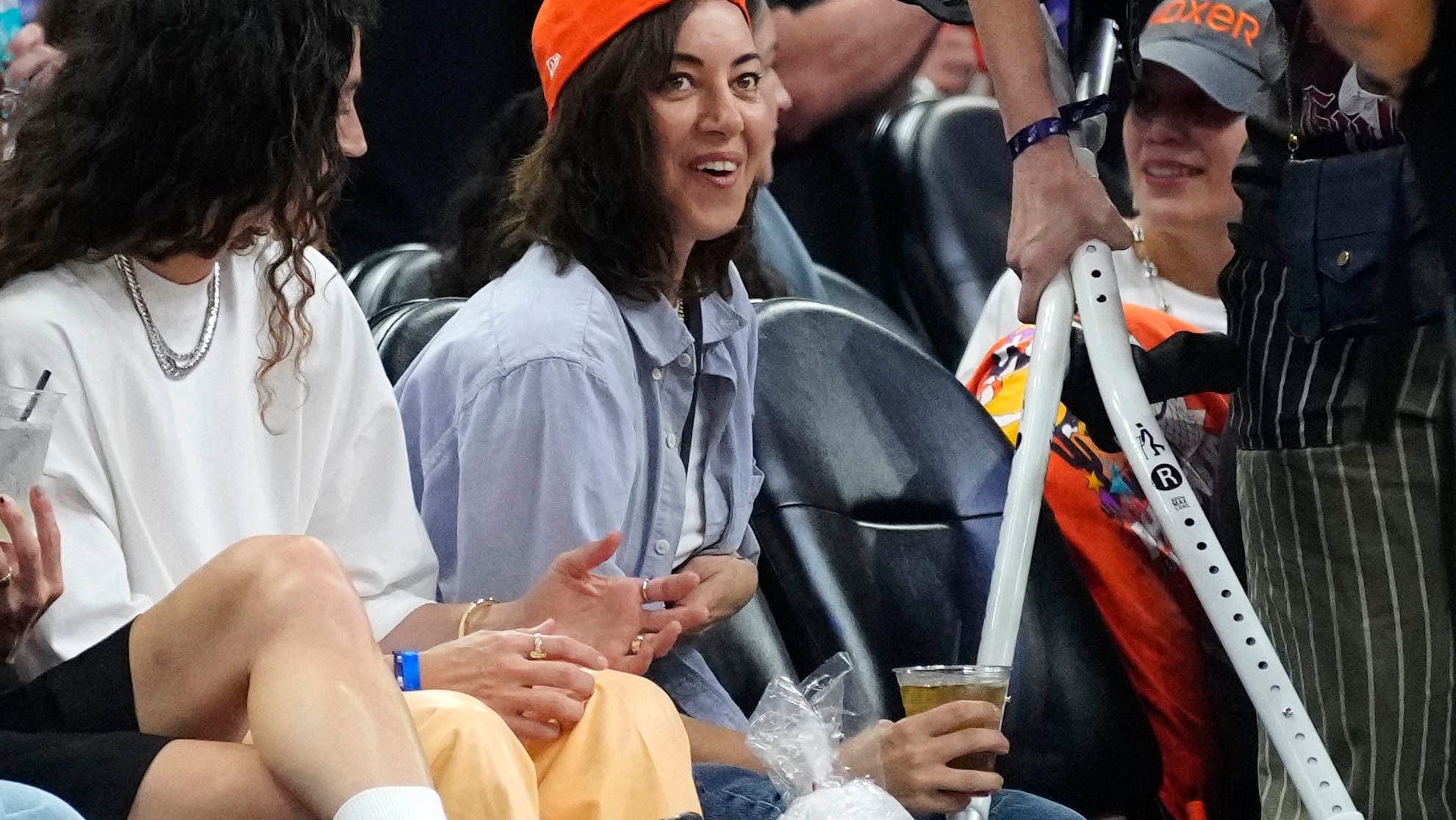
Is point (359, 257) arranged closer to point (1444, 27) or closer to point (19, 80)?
point (19, 80)

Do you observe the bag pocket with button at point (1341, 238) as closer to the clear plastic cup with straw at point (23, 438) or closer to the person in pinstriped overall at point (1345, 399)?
the person in pinstriped overall at point (1345, 399)

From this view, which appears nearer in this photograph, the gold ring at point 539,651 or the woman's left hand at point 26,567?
the woman's left hand at point 26,567

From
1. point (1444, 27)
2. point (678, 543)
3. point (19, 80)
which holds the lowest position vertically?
point (678, 543)

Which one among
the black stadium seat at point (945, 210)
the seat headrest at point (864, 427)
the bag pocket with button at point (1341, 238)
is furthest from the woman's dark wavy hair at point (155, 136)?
→ the black stadium seat at point (945, 210)

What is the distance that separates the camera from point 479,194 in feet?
9.37

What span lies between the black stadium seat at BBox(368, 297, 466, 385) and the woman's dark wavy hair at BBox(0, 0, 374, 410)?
61 cm

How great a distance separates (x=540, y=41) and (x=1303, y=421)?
1064 millimetres

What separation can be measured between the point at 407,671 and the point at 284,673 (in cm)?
29

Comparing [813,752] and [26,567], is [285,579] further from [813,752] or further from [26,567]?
[813,752]

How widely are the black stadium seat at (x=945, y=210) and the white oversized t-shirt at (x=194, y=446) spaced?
2145 mm

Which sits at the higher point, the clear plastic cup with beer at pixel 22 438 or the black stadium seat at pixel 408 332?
the clear plastic cup with beer at pixel 22 438

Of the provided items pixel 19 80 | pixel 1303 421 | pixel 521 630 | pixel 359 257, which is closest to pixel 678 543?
pixel 521 630

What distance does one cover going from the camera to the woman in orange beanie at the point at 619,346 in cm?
209

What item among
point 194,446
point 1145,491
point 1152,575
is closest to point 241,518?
point 194,446
